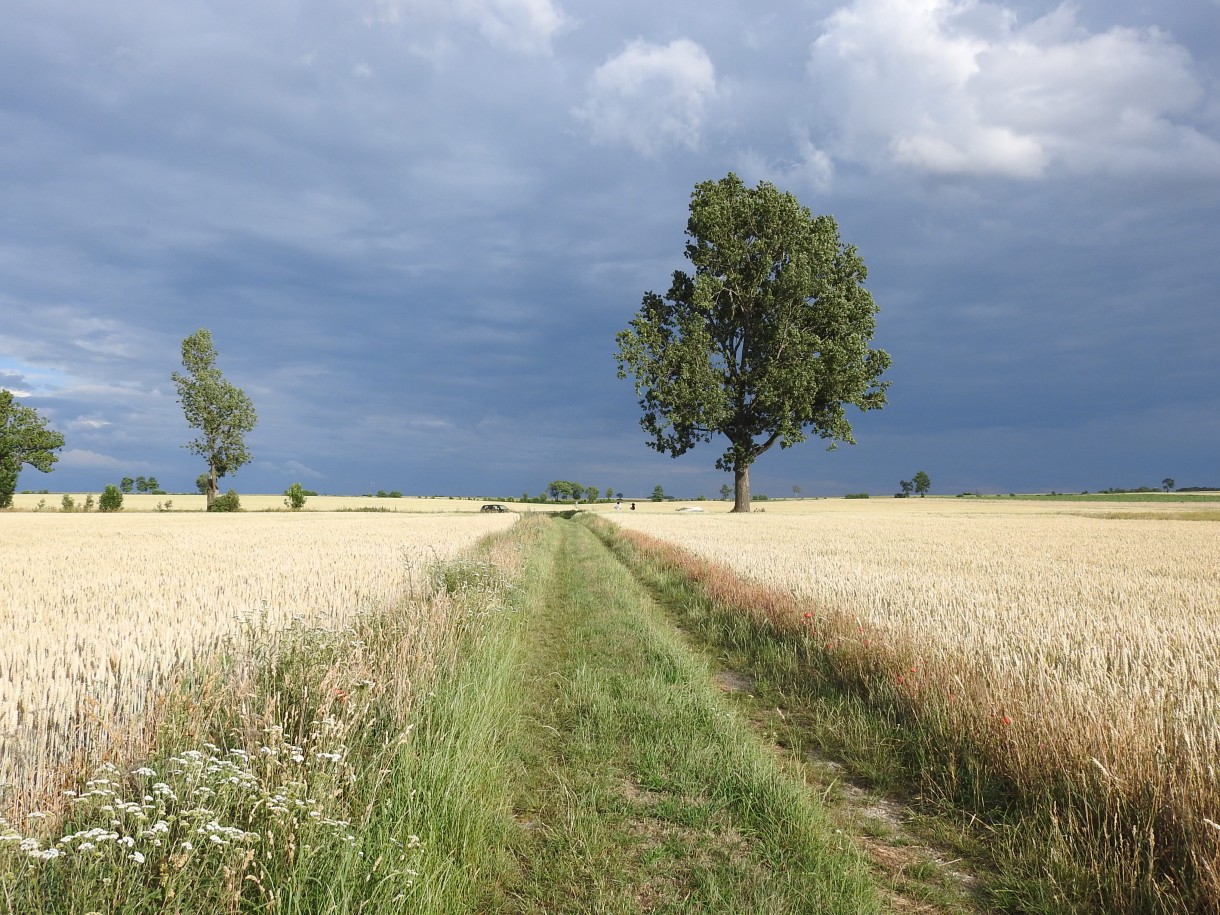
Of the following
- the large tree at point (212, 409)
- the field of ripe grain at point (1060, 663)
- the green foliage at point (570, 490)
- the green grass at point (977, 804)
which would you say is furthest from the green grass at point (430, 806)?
the green foliage at point (570, 490)

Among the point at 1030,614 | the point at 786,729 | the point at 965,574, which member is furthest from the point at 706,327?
the point at 786,729

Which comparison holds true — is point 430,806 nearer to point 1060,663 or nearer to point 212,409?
point 1060,663

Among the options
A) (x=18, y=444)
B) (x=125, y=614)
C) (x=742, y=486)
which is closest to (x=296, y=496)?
(x=18, y=444)

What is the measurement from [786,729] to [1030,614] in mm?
4898

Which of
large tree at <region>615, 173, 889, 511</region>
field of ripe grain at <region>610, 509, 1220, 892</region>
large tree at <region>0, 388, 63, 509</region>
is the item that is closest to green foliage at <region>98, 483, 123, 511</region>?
large tree at <region>0, 388, 63, 509</region>

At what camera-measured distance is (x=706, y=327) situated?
45.0 m

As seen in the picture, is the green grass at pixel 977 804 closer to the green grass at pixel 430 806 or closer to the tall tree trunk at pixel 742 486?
the green grass at pixel 430 806

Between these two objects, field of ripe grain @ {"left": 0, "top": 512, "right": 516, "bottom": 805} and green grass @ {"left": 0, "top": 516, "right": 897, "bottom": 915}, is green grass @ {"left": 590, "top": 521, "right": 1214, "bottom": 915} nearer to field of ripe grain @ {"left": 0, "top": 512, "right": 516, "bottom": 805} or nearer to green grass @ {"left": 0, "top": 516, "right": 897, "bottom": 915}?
green grass @ {"left": 0, "top": 516, "right": 897, "bottom": 915}

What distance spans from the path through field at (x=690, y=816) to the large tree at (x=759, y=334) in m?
35.0

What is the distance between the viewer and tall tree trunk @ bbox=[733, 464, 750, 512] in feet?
158

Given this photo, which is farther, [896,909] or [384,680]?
[384,680]

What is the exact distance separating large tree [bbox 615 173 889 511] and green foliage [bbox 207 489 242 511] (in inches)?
2124

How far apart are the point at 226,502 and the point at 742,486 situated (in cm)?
5879

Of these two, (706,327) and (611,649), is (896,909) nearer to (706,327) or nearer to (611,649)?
(611,649)
